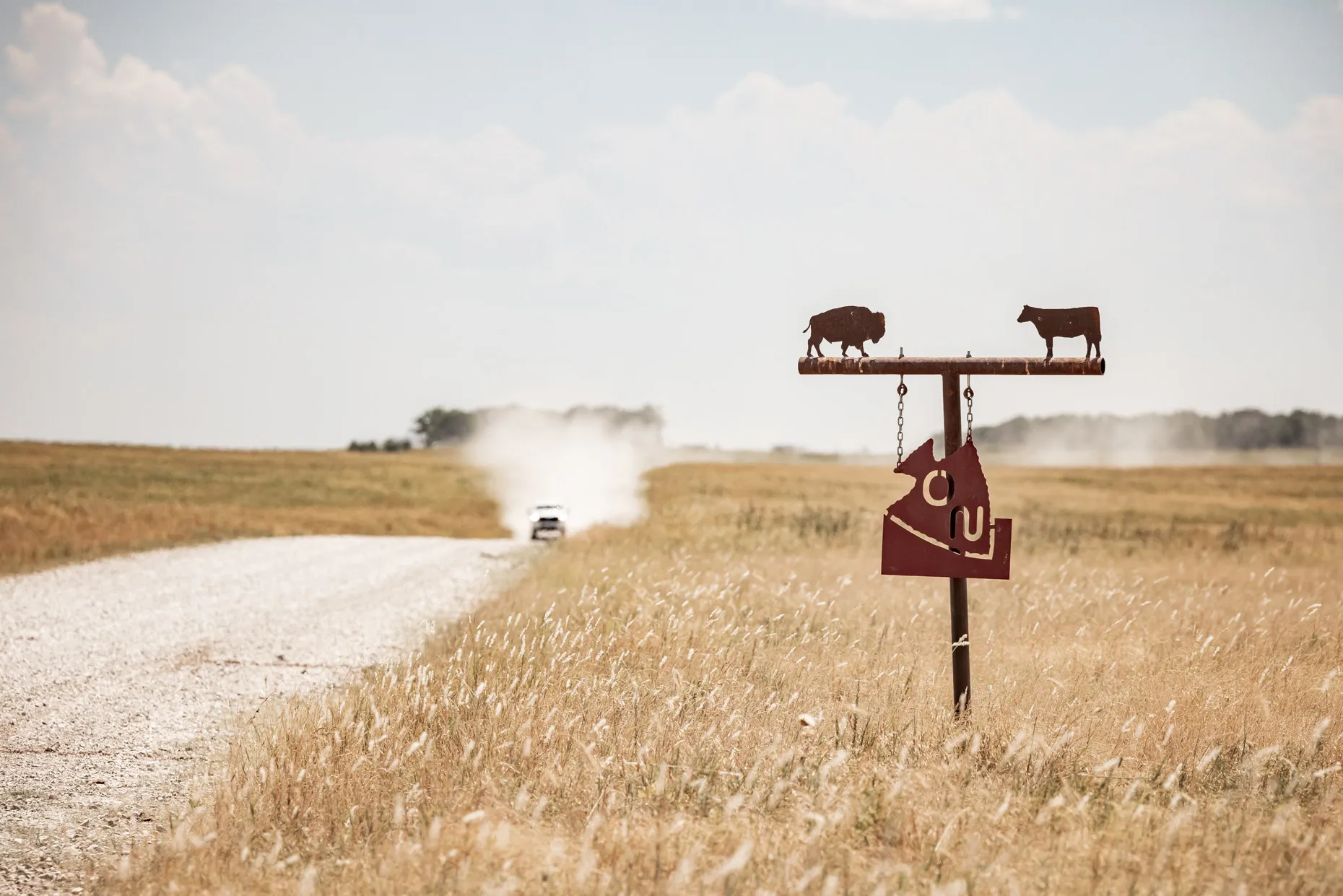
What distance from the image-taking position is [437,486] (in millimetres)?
51656

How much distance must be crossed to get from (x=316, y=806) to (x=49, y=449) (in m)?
69.8

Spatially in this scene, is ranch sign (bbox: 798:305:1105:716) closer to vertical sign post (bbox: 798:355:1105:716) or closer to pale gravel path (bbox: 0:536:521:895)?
vertical sign post (bbox: 798:355:1105:716)

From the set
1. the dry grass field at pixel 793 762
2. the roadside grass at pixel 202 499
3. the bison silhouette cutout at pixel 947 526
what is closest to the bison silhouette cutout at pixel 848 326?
the bison silhouette cutout at pixel 947 526

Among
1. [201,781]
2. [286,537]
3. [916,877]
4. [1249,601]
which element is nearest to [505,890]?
[916,877]

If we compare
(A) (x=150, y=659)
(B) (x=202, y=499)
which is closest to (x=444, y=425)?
(B) (x=202, y=499)

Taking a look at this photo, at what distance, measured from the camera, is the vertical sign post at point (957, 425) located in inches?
258

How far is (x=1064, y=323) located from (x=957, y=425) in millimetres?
1088

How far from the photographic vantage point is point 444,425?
464ft

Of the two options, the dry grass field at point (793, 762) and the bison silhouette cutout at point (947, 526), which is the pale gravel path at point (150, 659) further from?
the bison silhouette cutout at point (947, 526)

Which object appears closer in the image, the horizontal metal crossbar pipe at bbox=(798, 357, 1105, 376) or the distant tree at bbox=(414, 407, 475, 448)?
the horizontal metal crossbar pipe at bbox=(798, 357, 1105, 376)

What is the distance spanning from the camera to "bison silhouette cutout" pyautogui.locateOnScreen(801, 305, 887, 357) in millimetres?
7027

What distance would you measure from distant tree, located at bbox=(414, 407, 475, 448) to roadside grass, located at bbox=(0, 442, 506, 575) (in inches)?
2500

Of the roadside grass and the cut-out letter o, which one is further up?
the cut-out letter o

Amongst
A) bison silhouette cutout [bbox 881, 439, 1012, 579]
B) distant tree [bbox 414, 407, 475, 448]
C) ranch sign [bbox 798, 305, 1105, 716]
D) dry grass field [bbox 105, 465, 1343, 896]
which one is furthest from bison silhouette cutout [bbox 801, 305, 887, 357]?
distant tree [bbox 414, 407, 475, 448]
